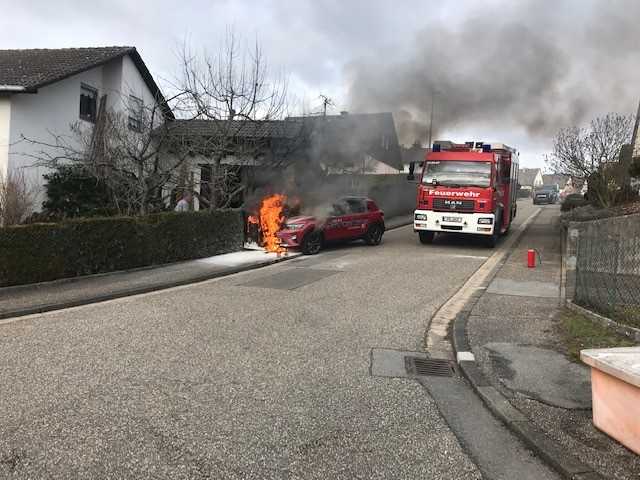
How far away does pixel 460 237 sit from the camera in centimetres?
1828

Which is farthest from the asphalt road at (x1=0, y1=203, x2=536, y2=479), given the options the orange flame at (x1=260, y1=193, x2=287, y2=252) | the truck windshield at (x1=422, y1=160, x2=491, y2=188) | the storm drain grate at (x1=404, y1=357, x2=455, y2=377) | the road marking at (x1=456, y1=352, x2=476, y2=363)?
the truck windshield at (x1=422, y1=160, x2=491, y2=188)

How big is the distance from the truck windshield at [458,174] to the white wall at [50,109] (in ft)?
33.3

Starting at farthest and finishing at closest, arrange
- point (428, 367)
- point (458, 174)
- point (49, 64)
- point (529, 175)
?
point (529, 175)
point (49, 64)
point (458, 174)
point (428, 367)

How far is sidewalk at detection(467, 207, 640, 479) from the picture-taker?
347 cm

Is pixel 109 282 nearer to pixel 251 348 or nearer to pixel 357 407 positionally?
pixel 251 348

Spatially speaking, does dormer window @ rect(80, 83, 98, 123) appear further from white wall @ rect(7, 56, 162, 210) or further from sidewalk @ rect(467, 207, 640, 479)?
sidewalk @ rect(467, 207, 640, 479)

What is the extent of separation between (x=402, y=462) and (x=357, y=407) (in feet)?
2.89

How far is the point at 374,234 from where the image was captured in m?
16.4

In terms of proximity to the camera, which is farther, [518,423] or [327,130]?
[327,130]

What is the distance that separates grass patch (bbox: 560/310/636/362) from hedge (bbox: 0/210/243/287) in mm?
7680

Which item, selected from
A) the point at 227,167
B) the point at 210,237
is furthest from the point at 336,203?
the point at 210,237

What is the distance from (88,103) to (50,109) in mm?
2095

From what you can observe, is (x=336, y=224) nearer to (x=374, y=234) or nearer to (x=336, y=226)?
(x=336, y=226)

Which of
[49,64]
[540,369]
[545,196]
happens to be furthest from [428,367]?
[545,196]
